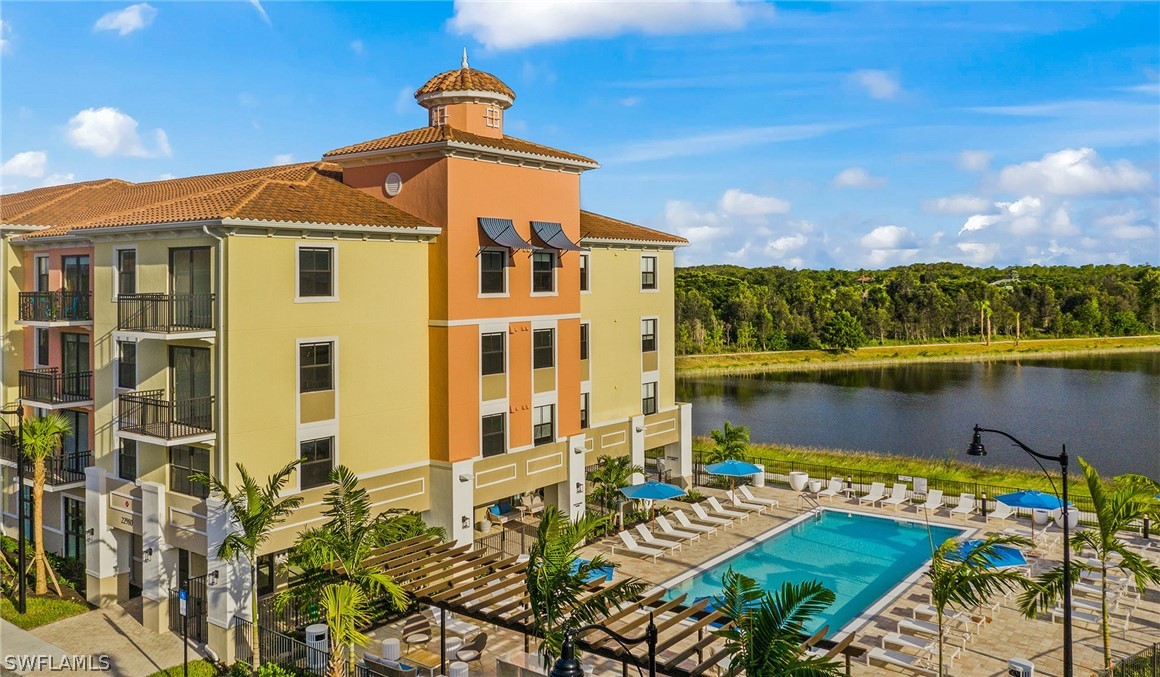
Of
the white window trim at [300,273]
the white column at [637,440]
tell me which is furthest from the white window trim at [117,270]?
the white column at [637,440]

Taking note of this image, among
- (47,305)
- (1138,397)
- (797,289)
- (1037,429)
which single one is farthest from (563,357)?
(797,289)

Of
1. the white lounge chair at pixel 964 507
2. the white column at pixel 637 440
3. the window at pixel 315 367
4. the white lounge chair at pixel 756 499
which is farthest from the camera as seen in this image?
the white lounge chair at pixel 756 499

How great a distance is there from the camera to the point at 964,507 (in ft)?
89.1

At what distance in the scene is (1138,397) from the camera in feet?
197

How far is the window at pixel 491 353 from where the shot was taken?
863 inches

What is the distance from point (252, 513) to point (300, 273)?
18.1ft

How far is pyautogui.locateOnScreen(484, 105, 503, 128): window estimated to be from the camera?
78.0ft

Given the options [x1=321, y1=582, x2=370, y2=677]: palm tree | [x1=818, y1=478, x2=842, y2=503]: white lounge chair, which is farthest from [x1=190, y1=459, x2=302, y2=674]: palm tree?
[x1=818, y1=478, x2=842, y2=503]: white lounge chair

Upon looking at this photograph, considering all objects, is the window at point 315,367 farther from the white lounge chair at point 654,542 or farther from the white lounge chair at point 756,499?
the white lounge chair at point 756,499

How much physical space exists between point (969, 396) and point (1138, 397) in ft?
36.1

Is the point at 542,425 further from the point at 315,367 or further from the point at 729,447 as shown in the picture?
the point at 729,447

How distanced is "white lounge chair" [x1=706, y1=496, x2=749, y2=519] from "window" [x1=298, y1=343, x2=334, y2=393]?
44.0 feet

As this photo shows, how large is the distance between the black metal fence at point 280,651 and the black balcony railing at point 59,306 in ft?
29.9

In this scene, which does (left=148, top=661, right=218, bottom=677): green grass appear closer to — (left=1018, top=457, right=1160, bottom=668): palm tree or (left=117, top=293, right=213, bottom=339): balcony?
(left=117, top=293, right=213, bottom=339): balcony
